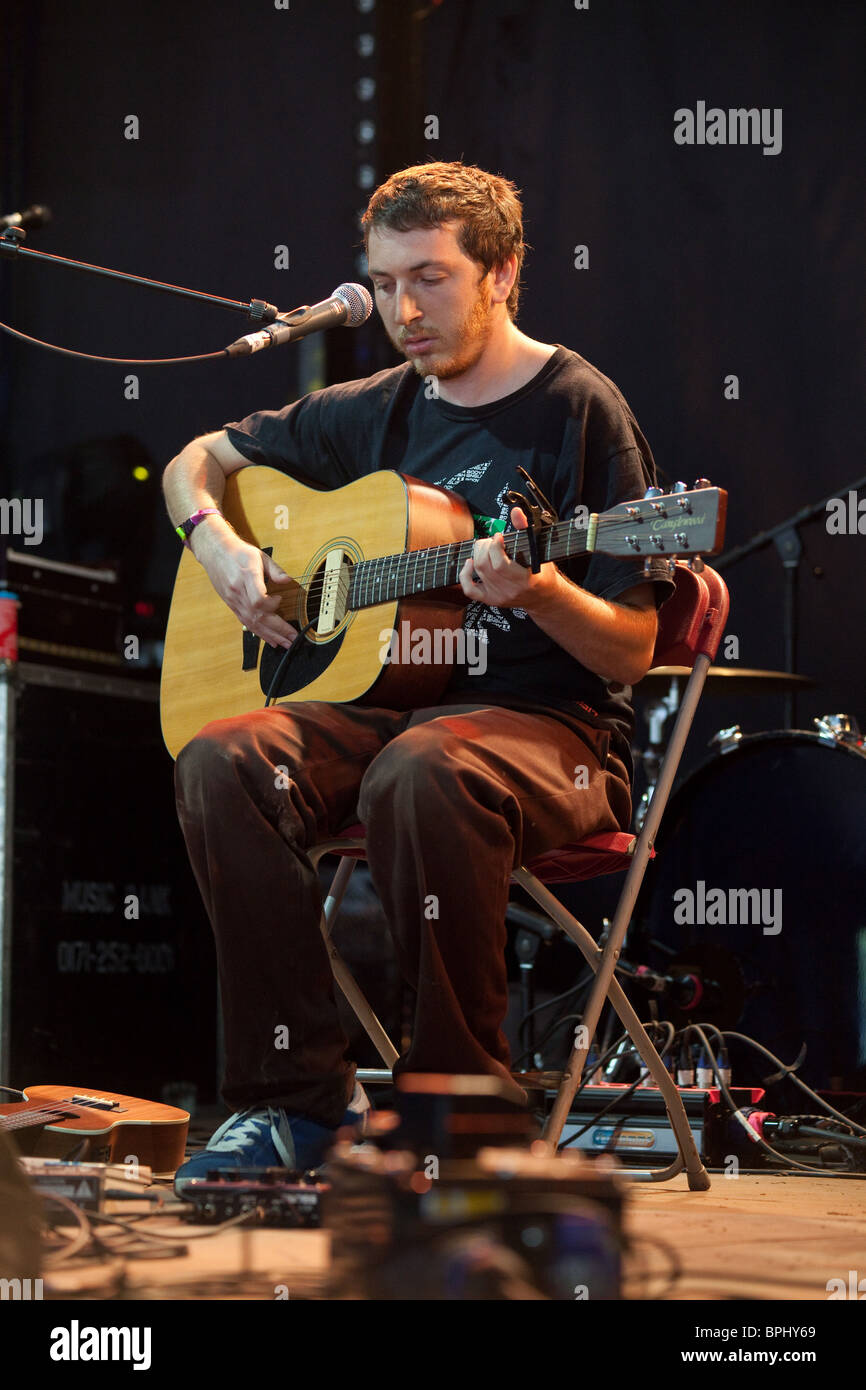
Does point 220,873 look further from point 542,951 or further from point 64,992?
point 542,951

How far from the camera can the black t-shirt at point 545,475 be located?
2076mm

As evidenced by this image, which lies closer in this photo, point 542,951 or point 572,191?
point 542,951

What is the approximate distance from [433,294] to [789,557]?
1.62 m

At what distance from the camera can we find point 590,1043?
2131mm

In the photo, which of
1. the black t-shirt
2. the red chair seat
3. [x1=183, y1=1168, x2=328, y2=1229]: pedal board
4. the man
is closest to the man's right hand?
the man

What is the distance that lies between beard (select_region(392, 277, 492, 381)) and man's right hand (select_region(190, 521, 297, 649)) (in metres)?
0.39

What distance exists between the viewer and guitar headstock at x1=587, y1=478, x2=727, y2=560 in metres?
1.78

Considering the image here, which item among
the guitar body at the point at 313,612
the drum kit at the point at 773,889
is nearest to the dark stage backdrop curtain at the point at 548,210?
the drum kit at the point at 773,889

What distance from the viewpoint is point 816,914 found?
3.03 meters

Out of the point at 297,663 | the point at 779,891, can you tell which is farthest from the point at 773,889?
the point at 297,663

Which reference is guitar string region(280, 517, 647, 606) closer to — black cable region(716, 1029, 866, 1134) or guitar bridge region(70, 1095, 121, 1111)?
guitar bridge region(70, 1095, 121, 1111)

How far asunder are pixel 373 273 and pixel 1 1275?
158cm

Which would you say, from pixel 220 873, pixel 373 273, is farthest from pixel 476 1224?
pixel 373 273

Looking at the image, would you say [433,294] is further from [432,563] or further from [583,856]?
[583,856]
